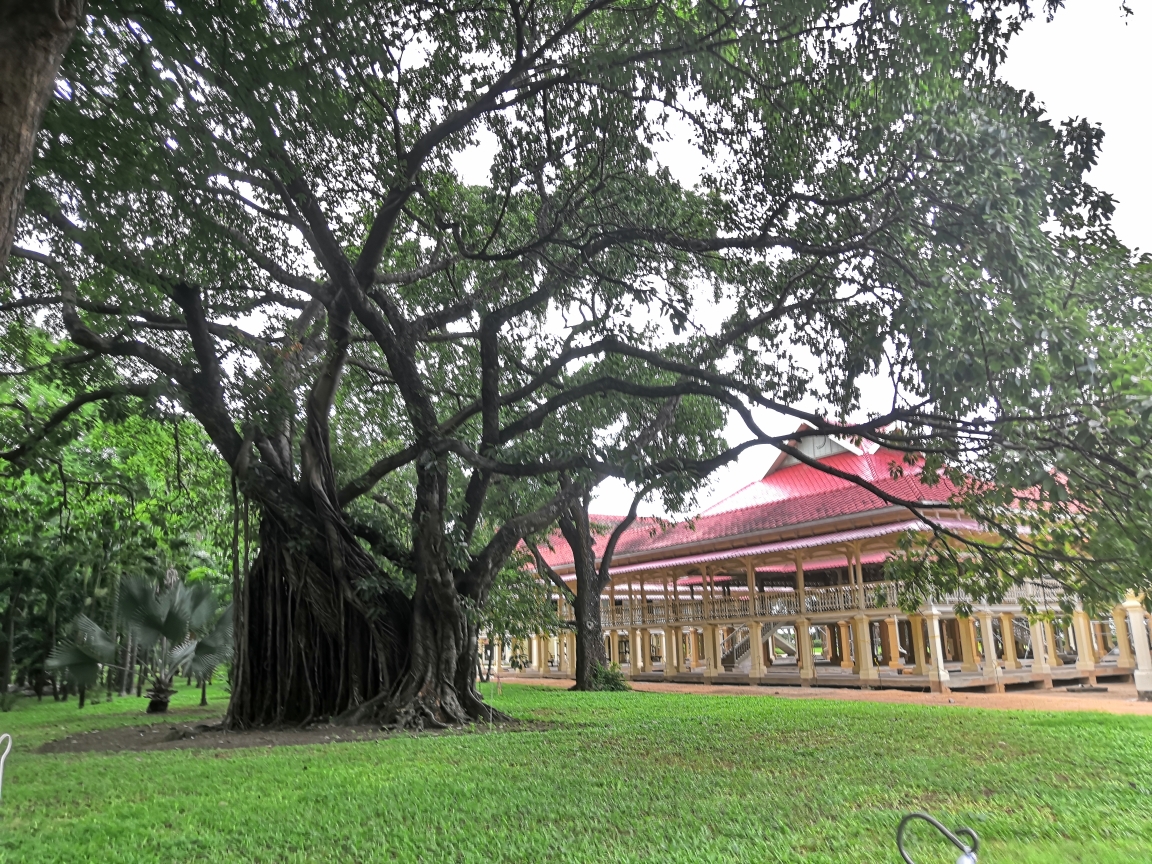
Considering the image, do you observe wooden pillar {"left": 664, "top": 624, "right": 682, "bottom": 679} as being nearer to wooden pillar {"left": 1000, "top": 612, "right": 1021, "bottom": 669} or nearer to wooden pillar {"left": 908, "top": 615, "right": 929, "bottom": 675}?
wooden pillar {"left": 908, "top": 615, "right": 929, "bottom": 675}

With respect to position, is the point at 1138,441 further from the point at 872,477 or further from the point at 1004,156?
the point at 872,477

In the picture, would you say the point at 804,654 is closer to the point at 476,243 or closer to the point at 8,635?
the point at 476,243

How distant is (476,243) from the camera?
9617 millimetres

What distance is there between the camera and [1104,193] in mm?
6195

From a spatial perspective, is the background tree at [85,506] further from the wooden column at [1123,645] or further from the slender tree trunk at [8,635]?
the wooden column at [1123,645]

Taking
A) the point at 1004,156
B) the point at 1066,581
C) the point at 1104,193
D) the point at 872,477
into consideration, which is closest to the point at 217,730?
the point at 1066,581

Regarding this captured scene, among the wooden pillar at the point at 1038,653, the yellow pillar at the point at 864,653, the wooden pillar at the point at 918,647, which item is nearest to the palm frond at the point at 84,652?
the yellow pillar at the point at 864,653

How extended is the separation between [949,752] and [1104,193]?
4.63 metres

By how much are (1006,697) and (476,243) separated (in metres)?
11.4

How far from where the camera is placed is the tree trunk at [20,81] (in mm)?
2943

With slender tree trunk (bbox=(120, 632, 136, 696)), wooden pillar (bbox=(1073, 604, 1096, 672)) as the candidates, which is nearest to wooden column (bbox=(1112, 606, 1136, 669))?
wooden pillar (bbox=(1073, 604, 1096, 672))

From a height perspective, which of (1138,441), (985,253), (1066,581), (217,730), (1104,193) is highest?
(1104,193)

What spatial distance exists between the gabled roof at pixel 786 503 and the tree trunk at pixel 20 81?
12.4 metres

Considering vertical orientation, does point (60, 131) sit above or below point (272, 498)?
above
